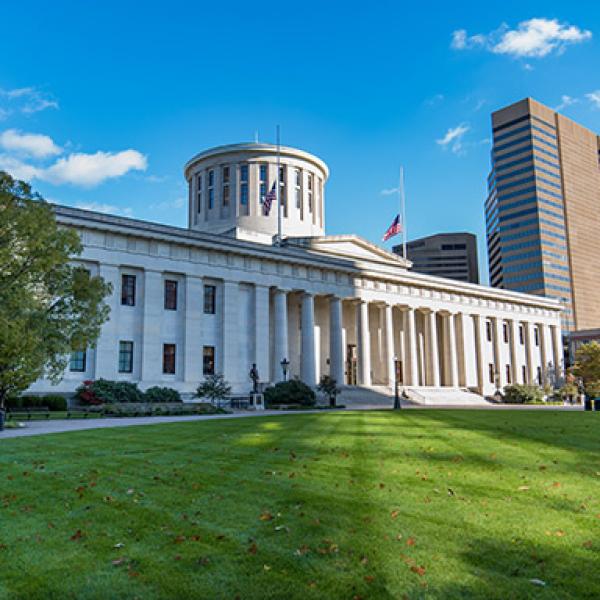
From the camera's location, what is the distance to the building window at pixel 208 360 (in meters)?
48.1

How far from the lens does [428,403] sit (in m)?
55.0

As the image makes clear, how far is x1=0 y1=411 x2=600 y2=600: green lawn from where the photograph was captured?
213 inches

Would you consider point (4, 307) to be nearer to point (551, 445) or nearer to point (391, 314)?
point (551, 445)

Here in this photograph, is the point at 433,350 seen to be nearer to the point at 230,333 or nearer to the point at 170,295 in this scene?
the point at 230,333

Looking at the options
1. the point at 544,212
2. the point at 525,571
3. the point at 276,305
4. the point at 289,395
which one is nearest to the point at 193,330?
the point at 276,305

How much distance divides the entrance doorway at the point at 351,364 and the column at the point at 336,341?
586 centimetres

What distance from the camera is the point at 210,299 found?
49.9 m

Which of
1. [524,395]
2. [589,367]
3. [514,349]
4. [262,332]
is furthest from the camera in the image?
[514,349]

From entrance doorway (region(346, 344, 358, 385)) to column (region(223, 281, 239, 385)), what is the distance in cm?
1670

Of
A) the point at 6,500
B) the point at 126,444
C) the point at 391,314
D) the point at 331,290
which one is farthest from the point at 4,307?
the point at 391,314

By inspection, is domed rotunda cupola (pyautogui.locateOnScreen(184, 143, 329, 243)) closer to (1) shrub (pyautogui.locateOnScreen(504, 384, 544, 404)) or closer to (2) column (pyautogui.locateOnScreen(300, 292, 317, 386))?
(2) column (pyautogui.locateOnScreen(300, 292, 317, 386))

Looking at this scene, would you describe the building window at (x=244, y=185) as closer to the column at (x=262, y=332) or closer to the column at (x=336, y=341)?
the column at (x=336, y=341)

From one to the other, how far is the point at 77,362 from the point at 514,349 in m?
57.0

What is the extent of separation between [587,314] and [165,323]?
152 metres
